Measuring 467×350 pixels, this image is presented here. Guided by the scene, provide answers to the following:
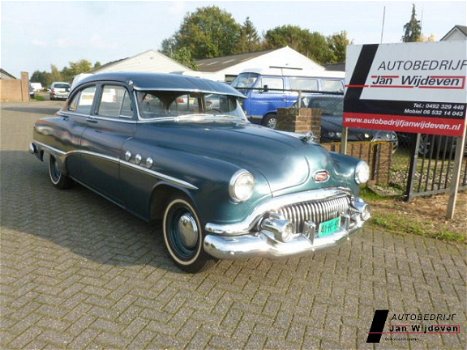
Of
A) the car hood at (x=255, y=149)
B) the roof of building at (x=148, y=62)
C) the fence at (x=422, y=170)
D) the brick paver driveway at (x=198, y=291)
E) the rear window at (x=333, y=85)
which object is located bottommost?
the brick paver driveway at (x=198, y=291)

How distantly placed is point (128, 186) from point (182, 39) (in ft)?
222

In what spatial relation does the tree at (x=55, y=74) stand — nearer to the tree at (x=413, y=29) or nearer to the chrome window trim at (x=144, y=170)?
the tree at (x=413, y=29)

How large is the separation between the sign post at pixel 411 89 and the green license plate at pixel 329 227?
2.62 meters

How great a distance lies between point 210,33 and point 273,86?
180ft

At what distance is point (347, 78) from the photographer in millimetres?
5977

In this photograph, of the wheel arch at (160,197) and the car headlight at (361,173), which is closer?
the wheel arch at (160,197)

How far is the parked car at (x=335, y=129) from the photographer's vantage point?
9.38m

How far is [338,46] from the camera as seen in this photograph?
5203 centimetres

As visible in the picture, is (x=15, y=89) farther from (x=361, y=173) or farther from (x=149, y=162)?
(x=361, y=173)

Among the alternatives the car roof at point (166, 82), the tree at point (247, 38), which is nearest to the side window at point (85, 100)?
the car roof at point (166, 82)

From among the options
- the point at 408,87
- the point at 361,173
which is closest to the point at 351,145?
the point at 408,87

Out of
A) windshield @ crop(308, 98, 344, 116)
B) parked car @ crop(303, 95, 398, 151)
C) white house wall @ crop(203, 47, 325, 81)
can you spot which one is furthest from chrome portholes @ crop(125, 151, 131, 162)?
white house wall @ crop(203, 47, 325, 81)

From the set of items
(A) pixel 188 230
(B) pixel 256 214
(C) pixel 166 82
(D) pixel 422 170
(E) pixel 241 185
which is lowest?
(A) pixel 188 230

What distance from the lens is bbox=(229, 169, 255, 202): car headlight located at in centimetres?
295
